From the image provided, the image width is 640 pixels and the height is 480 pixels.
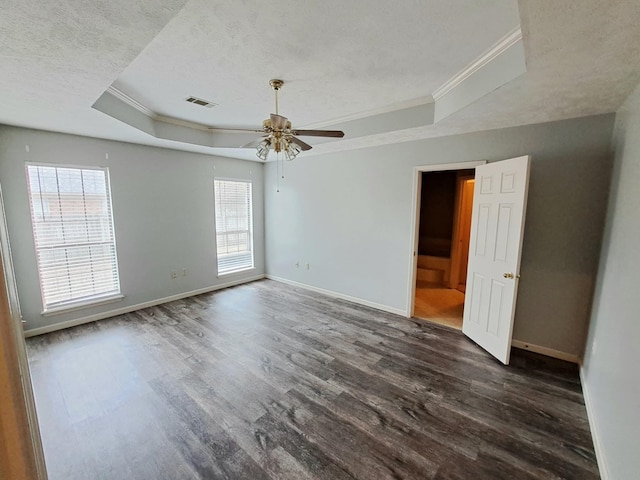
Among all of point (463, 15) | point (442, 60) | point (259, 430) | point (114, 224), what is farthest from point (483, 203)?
point (114, 224)

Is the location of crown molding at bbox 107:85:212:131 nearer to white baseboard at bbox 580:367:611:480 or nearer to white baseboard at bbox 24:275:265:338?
white baseboard at bbox 24:275:265:338

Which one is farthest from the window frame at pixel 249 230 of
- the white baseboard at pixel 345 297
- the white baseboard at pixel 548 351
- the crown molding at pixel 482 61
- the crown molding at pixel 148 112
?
the white baseboard at pixel 548 351

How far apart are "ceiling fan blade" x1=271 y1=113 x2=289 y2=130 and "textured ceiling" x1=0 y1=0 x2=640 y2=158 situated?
0.43 m

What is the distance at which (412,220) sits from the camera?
12.3 ft

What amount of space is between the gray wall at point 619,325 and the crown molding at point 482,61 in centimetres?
100

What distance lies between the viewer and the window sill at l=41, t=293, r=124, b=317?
3.42 m

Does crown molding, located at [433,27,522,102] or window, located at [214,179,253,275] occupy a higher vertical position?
crown molding, located at [433,27,522,102]

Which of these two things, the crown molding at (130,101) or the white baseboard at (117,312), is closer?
the crown molding at (130,101)

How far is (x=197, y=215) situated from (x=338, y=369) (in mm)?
3565

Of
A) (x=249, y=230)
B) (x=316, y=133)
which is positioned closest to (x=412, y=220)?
(x=316, y=133)

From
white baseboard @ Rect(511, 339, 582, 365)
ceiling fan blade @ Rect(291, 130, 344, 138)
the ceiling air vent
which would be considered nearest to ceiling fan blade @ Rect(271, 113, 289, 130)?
ceiling fan blade @ Rect(291, 130, 344, 138)

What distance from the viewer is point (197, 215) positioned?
4766 mm

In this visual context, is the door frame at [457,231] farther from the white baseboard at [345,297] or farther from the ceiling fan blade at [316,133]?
the ceiling fan blade at [316,133]

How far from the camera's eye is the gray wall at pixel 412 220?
2.65m
